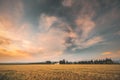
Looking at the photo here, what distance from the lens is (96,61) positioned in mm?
175125

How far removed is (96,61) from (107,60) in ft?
41.5

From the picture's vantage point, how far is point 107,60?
17562cm
